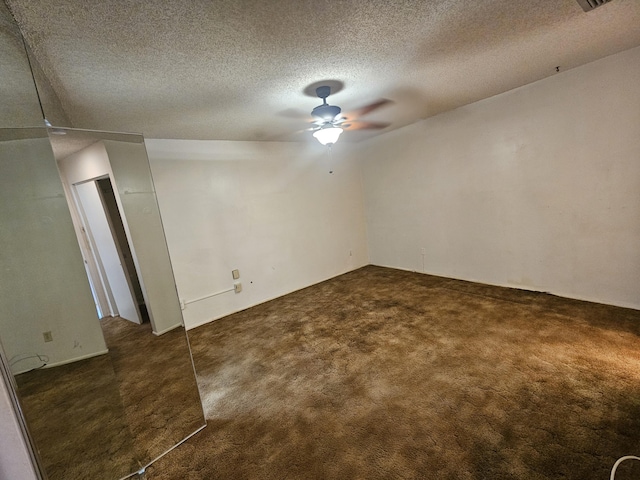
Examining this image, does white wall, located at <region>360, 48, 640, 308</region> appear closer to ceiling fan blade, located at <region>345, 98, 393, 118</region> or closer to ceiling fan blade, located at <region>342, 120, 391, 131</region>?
ceiling fan blade, located at <region>342, 120, 391, 131</region>

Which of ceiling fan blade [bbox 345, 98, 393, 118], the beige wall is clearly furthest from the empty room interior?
ceiling fan blade [bbox 345, 98, 393, 118]

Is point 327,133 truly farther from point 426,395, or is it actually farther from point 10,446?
point 10,446

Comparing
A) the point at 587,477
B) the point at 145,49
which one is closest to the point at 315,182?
the point at 145,49

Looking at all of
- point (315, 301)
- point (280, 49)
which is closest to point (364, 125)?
point (280, 49)

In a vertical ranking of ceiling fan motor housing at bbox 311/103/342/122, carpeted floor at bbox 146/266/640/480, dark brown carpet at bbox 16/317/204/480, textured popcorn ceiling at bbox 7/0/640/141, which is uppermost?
textured popcorn ceiling at bbox 7/0/640/141

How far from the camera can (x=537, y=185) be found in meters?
3.12

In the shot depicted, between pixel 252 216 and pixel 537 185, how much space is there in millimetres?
3604

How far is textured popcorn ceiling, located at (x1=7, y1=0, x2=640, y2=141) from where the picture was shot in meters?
1.26

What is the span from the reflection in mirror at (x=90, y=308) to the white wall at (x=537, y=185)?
3.66 meters

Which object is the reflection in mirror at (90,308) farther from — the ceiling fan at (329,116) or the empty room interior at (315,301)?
the ceiling fan at (329,116)

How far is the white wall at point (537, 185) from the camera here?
2600mm

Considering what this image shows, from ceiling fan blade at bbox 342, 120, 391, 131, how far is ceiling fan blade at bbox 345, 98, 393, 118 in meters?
0.31

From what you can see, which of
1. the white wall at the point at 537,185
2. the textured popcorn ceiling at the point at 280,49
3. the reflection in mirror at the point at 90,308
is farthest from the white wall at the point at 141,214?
the white wall at the point at 537,185

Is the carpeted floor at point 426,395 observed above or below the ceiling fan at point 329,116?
below
